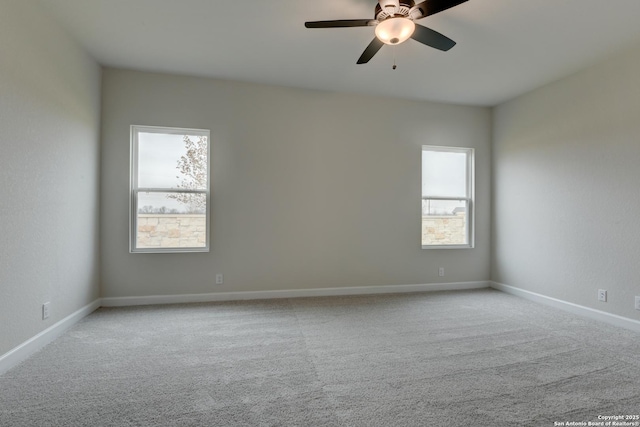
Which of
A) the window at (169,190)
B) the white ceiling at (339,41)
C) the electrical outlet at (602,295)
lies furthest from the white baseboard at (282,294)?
the white ceiling at (339,41)

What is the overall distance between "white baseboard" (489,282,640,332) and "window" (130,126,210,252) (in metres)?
4.24

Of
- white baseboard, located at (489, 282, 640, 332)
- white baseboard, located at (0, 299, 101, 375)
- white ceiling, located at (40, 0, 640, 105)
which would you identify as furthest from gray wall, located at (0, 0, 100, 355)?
white baseboard, located at (489, 282, 640, 332)

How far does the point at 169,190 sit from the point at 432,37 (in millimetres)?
3254

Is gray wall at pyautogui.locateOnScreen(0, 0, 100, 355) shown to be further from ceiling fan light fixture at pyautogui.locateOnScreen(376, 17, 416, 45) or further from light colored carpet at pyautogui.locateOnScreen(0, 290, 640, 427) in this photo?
ceiling fan light fixture at pyautogui.locateOnScreen(376, 17, 416, 45)

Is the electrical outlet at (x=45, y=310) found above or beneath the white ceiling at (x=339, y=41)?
beneath

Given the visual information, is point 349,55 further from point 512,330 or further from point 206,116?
point 512,330

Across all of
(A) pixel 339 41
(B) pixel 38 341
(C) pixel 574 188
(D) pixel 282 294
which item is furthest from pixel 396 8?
(B) pixel 38 341

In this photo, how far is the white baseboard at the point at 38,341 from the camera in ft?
7.23

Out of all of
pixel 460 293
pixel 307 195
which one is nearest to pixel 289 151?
pixel 307 195

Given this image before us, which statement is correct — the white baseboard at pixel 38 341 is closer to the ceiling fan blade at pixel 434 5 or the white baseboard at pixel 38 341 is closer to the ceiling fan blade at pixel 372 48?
the ceiling fan blade at pixel 372 48

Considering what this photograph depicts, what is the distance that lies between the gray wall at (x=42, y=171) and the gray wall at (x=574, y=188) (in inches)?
210

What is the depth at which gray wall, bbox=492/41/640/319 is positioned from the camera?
10.5ft

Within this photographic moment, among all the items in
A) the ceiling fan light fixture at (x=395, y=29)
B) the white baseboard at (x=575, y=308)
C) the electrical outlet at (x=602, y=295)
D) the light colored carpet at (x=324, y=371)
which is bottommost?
the light colored carpet at (x=324, y=371)

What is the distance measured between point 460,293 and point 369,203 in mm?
1814
